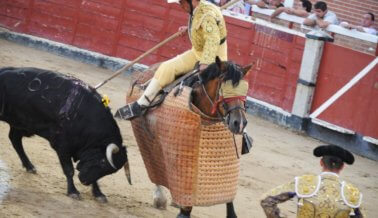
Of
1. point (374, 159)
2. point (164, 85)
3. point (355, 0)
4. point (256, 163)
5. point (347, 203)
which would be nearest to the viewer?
point (347, 203)

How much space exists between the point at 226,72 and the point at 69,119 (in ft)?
4.59

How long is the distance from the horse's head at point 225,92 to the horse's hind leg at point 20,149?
1.87m

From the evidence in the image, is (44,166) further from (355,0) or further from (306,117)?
(355,0)

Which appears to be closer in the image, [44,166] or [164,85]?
[164,85]

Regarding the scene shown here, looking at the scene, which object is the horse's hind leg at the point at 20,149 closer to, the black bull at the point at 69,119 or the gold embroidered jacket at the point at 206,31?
the black bull at the point at 69,119

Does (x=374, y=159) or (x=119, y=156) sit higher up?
(x=119, y=156)

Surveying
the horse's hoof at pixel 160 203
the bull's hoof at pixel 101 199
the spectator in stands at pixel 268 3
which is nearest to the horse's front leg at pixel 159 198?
the horse's hoof at pixel 160 203

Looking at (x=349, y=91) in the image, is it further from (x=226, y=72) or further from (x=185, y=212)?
(x=226, y=72)

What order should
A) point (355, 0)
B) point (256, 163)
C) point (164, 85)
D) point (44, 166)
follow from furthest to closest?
point (355, 0), point (256, 163), point (44, 166), point (164, 85)

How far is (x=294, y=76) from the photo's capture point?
1121cm

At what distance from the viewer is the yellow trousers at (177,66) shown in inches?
238

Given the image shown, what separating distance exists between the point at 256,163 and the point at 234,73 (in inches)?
141


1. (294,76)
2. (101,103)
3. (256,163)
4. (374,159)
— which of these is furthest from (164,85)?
(294,76)

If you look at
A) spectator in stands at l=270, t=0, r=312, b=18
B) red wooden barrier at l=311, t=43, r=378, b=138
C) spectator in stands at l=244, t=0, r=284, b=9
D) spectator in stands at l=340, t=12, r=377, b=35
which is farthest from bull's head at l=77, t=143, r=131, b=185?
spectator in stands at l=244, t=0, r=284, b=9
